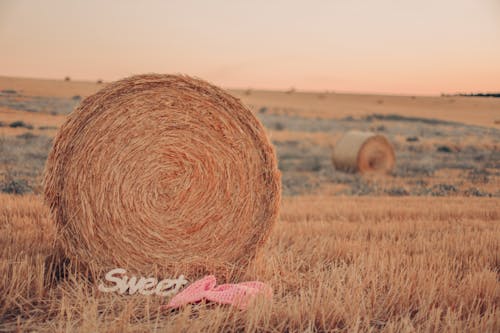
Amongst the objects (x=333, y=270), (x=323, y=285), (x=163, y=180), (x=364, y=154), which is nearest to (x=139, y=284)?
(x=163, y=180)

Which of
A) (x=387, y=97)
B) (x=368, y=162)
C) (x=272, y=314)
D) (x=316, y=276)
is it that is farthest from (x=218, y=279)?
(x=387, y=97)

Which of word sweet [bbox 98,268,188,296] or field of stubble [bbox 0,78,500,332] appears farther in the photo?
word sweet [bbox 98,268,188,296]

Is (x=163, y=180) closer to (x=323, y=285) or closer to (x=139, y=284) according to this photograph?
(x=139, y=284)

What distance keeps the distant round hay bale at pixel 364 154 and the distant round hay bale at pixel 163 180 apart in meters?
9.56

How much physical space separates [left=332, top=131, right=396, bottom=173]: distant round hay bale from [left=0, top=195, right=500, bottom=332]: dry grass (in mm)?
6931

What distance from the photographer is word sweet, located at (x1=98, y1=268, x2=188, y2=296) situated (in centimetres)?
407

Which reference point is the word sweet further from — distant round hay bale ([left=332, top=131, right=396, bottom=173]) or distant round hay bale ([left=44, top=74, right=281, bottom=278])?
distant round hay bale ([left=332, top=131, right=396, bottom=173])

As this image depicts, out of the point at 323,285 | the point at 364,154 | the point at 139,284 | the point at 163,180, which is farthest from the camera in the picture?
the point at 364,154

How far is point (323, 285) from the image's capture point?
415cm

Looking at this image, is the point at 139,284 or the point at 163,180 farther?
the point at 163,180

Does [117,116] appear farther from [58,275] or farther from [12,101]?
[12,101]

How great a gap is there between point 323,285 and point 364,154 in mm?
10378

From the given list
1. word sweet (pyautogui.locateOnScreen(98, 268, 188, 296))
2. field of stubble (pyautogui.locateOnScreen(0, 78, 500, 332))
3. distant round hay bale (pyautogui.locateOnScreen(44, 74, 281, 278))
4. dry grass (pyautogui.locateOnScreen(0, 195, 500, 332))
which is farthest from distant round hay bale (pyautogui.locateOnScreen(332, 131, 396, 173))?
word sweet (pyautogui.locateOnScreen(98, 268, 188, 296))

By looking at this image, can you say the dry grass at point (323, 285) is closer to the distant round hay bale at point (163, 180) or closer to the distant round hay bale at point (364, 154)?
the distant round hay bale at point (163, 180)
